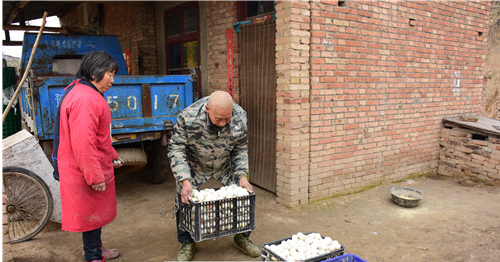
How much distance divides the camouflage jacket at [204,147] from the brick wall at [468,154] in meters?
4.99

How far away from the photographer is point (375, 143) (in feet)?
18.2

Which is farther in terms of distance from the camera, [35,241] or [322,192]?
[322,192]

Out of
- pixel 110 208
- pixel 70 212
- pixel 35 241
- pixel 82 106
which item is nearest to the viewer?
pixel 82 106

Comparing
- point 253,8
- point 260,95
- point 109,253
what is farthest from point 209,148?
point 253,8

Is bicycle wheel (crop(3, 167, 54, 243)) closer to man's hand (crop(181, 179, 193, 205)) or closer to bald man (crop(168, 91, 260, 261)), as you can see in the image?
bald man (crop(168, 91, 260, 261))

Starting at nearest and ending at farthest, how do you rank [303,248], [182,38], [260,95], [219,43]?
1. [303,248]
2. [260,95]
3. [219,43]
4. [182,38]

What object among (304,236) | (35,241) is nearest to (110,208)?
(35,241)

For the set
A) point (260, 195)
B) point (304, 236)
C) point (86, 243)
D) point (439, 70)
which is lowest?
point (260, 195)

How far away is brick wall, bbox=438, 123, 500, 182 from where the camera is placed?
5.91 m

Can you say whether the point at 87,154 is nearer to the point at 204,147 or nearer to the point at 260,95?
the point at 204,147

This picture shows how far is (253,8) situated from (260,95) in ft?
5.03

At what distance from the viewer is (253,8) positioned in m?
5.68

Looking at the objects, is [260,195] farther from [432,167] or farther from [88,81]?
[432,167]

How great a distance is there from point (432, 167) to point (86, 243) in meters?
6.24
